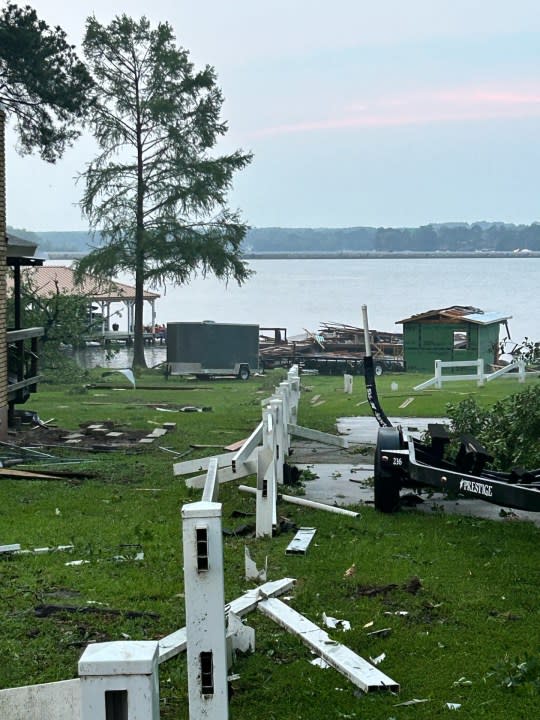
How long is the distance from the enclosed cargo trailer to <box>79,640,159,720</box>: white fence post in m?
41.7

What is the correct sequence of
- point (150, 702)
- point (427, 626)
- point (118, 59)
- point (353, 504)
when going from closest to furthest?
point (150, 702) → point (427, 626) → point (353, 504) → point (118, 59)

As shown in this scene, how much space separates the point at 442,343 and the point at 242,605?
4076cm

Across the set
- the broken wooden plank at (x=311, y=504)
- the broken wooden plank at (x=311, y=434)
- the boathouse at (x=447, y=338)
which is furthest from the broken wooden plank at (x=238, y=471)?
the boathouse at (x=447, y=338)

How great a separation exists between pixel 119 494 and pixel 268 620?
572cm

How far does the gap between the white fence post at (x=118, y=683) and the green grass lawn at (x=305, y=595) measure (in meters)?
2.28

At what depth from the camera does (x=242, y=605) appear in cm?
738

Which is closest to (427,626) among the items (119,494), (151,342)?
(119,494)

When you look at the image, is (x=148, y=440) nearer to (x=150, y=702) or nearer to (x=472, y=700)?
(x=472, y=700)

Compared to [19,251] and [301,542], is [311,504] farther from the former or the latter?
[19,251]

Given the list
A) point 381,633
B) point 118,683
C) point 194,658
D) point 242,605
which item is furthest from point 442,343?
point 118,683

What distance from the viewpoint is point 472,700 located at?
589 cm

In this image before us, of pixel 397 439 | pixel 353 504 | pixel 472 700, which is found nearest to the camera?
pixel 472 700

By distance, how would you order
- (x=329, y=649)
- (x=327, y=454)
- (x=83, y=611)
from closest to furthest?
(x=329, y=649) → (x=83, y=611) → (x=327, y=454)

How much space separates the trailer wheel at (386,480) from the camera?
11047 millimetres
